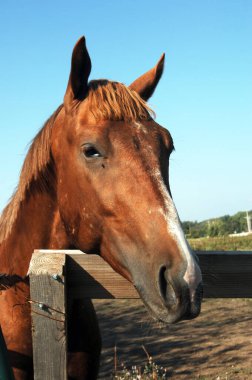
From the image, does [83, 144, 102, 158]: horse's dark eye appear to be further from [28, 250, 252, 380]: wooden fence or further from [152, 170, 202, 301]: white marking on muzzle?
[28, 250, 252, 380]: wooden fence

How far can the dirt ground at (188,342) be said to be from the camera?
567 cm

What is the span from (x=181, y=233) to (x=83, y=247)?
0.74 meters

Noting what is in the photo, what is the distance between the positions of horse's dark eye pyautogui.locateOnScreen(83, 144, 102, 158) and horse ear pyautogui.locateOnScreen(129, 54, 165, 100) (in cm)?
83

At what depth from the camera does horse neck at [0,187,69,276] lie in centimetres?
266

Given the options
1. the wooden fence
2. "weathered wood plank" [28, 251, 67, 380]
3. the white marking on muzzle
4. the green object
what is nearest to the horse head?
the white marking on muzzle

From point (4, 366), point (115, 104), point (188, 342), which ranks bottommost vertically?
point (188, 342)

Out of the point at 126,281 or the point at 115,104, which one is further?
the point at 115,104

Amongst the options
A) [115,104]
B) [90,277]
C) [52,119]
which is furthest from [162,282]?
[52,119]

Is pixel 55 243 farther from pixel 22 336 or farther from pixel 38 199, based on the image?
pixel 22 336

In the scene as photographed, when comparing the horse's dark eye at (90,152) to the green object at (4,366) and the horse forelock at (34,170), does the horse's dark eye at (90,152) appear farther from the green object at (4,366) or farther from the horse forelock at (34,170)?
the green object at (4,366)

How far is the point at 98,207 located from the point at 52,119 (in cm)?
85

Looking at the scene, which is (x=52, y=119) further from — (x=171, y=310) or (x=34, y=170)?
(x=171, y=310)

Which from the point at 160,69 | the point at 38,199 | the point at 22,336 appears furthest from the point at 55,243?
the point at 160,69

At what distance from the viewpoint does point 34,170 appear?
8.95 ft
